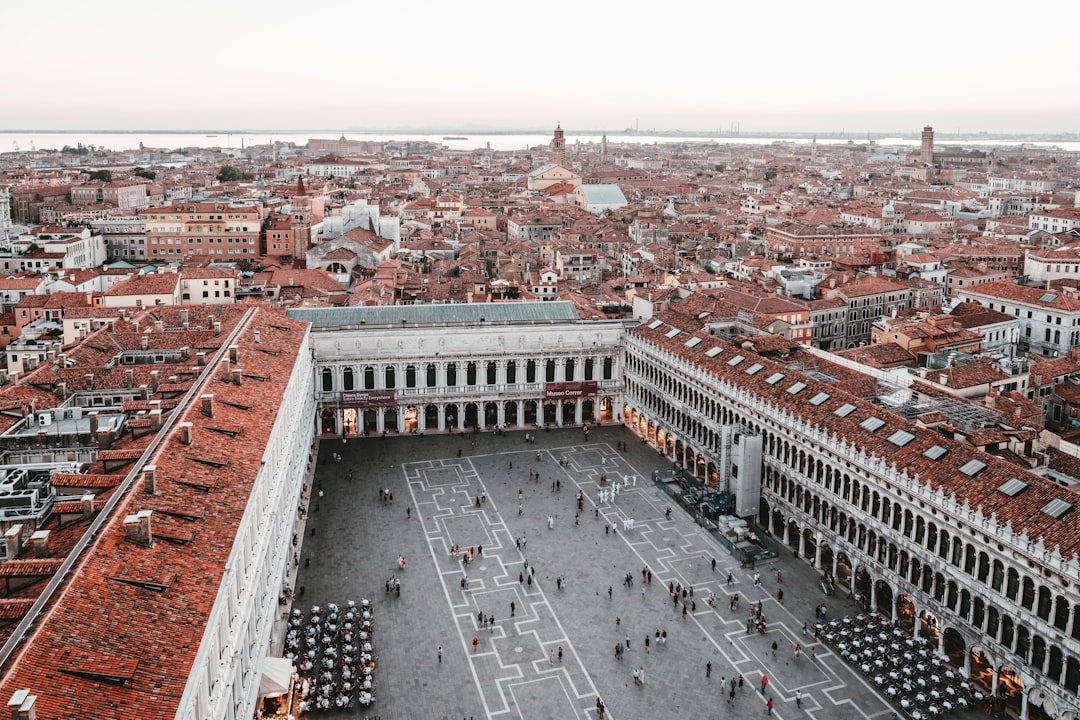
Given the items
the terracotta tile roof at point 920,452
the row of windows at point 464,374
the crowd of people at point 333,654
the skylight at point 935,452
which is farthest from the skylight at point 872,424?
the row of windows at point 464,374

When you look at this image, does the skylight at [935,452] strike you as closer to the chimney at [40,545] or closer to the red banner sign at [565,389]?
the red banner sign at [565,389]

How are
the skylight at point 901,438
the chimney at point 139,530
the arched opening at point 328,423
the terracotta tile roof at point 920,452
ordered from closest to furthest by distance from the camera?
the chimney at point 139,530, the terracotta tile roof at point 920,452, the skylight at point 901,438, the arched opening at point 328,423

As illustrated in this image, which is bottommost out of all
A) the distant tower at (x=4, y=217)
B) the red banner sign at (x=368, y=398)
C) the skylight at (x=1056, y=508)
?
the red banner sign at (x=368, y=398)

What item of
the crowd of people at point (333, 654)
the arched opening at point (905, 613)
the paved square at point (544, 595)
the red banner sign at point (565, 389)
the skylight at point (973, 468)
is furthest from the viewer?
the red banner sign at point (565, 389)

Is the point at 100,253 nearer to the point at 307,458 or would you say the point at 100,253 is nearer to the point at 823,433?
the point at 307,458

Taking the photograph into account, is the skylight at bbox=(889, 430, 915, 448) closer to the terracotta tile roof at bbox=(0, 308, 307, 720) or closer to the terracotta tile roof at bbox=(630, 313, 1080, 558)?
the terracotta tile roof at bbox=(630, 313, 1080, 558)

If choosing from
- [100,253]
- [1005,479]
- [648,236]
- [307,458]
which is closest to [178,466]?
[307,458]

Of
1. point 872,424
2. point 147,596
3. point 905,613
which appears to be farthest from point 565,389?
point 147,596
